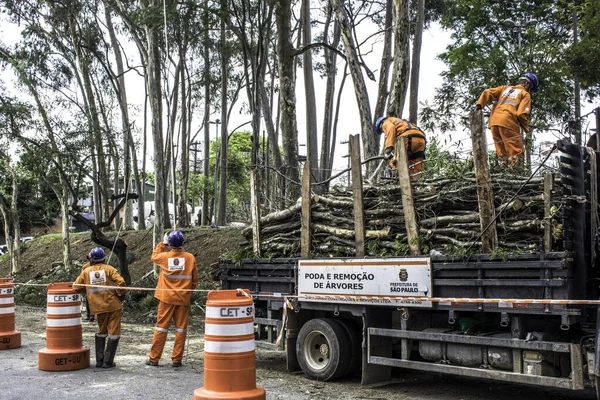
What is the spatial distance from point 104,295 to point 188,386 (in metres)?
2.21

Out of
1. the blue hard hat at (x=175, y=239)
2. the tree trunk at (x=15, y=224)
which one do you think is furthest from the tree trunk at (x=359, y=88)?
the tree trunk at (x=15, y=224)

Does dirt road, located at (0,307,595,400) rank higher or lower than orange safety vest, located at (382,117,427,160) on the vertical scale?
lower

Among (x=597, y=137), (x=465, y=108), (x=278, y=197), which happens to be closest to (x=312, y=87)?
(x=465, y=108)

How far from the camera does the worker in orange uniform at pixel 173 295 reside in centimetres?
966

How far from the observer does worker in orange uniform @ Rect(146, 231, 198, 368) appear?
31.7 feet

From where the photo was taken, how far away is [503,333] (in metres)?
7.07

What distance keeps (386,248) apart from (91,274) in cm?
427

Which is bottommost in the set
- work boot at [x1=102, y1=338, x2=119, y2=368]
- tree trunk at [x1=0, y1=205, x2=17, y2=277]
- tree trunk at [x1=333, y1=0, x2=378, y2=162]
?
work boot at [x1=102, y1=338, x2=119, y2=368]

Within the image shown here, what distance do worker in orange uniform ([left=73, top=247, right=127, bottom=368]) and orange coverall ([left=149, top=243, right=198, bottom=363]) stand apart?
58 cm

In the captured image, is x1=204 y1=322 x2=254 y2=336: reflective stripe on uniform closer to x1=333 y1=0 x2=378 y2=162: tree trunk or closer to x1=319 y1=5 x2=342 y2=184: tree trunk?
x1=333 y1=0 x2=378 y2=162: tree trunk

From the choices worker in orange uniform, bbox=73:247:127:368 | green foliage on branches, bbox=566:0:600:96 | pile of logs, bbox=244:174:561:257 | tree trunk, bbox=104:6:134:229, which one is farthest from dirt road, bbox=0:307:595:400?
tree trunk, bbox=104:6:134:229

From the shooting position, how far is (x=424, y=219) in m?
8.09

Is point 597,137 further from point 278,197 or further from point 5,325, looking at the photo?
point 5,325

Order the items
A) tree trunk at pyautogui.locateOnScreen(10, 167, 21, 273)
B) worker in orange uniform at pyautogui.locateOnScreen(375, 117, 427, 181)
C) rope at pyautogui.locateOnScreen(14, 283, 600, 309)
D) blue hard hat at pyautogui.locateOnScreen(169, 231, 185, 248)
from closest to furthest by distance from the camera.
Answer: rope at pyautogui.locateOnScreen(14, 283, 600, 309)
blue hard hat at pyautogui.locateOnScreen(169, 231, 185, 248)
worker in orange uniform at pyautogui.locateOnScreen(375, 117, 427, 181)
tree trunk at pyautogui.locateOnScreen(10, 167, 21, 273)
